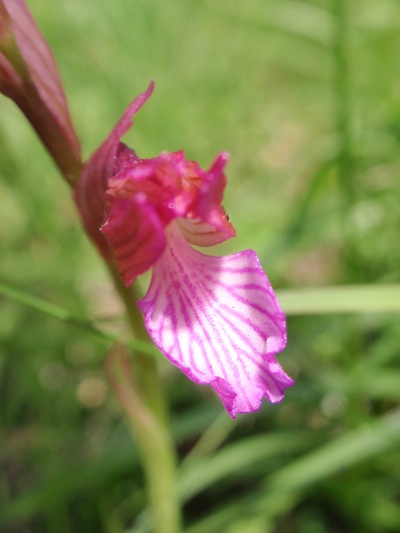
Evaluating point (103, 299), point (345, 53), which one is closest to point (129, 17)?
point (103, 299)

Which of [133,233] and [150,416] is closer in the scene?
[133,233]

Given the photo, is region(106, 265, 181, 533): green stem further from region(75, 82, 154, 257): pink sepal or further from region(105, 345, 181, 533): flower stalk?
region(75, 82, 154, 257): pink sepal

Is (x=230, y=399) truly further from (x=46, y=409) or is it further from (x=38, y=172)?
(x=38, y=172)


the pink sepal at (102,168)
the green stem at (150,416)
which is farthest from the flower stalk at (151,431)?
the pink sepal at (102,168)

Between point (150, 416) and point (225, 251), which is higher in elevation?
point (150, 416)

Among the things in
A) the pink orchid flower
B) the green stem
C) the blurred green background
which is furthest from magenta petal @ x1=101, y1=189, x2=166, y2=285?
the blurred green background

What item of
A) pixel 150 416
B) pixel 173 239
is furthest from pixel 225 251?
pixel 173 239

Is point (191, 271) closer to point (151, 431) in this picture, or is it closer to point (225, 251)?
point (151, 431)

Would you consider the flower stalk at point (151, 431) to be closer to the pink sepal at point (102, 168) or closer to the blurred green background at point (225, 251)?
the blurred green background at point (225, 251)
